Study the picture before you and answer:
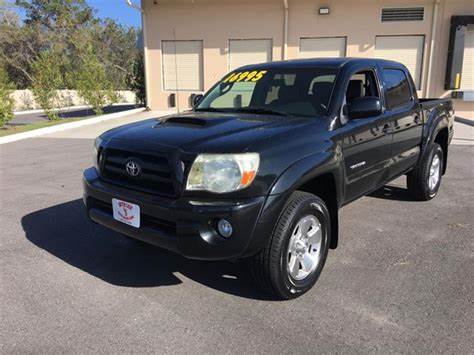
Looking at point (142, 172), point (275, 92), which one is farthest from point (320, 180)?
point (142, 172)

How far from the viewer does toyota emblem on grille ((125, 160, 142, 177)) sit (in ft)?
10.1

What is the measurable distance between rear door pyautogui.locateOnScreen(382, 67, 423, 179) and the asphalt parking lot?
0.71 m

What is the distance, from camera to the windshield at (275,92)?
3.78 meters

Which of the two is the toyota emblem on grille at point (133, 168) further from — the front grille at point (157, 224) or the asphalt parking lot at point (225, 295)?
the asphalt parking lot at point (225, 295)

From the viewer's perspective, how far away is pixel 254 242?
2770 millimetres

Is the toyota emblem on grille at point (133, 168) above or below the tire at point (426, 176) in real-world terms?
above

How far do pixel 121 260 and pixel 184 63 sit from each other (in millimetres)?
14807

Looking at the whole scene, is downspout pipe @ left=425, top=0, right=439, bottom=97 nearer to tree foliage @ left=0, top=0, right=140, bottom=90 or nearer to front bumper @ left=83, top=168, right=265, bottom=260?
front bumper @ left=83, top=168, right=265, bottom=260

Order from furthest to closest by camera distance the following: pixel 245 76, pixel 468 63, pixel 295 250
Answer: pixel 468 63
pixel 245 76
pixel 295 250

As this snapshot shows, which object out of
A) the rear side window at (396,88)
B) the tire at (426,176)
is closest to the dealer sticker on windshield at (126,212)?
the rear side window at (396,88)

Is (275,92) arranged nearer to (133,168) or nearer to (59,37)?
(133,168)

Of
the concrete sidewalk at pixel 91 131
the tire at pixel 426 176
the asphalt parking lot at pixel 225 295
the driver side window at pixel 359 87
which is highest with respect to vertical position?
the driver side window at pixel 359 87

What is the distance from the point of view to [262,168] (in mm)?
2791

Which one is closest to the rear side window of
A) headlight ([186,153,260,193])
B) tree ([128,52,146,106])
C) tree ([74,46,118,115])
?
headlight ([186,153,260,193])
